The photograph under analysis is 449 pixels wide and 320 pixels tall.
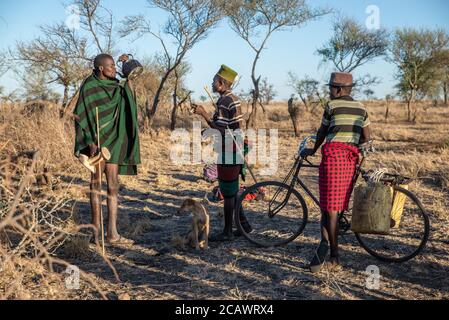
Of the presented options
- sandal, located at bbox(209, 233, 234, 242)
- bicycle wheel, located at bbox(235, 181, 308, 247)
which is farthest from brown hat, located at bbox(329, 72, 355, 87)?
sandal, located at bbox(209, 233, 234, 242)

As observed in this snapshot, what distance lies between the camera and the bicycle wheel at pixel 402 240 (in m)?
3.95

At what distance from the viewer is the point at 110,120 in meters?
4.54

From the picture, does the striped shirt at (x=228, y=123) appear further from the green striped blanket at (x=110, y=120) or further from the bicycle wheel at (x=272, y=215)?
the green striped blanket at (x=110, y=120)

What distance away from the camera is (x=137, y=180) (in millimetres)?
7988

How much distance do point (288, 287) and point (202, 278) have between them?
26.4 inches

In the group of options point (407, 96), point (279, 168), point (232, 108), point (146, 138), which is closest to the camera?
point (232, 108)

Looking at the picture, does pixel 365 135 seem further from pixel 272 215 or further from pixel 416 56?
pixel 416 56

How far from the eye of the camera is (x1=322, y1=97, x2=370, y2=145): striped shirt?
3746 mm

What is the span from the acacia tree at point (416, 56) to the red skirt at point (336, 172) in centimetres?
2397

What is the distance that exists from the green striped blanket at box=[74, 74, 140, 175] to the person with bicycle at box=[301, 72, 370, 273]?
74.5 inches

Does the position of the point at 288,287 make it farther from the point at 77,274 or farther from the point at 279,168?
the point at 279,168

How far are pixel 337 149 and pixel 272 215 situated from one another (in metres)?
1.20

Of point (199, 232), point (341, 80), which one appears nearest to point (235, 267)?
point (199, 232)
